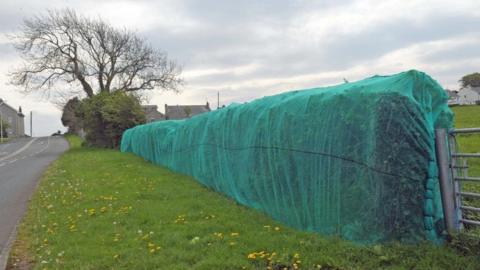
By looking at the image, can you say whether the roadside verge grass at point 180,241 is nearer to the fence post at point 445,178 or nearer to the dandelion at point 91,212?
the dandelion at point 91,212

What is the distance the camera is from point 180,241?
6098 mm

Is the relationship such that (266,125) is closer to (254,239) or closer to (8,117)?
(254,239)

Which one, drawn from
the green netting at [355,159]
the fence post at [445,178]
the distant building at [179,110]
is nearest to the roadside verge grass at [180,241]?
the green netting at [355,159]

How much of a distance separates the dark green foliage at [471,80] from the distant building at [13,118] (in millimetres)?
101785

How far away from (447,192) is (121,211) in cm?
559

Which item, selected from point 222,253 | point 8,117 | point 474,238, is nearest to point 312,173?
point 222,253

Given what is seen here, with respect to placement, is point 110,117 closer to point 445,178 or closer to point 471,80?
point 445,178

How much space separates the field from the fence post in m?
0.42

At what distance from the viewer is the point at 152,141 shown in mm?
20250

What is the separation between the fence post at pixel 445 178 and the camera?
5.16 meters

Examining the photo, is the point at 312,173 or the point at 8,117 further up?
the point at 8,117

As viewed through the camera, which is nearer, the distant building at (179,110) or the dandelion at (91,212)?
the dandelion at (91,212)

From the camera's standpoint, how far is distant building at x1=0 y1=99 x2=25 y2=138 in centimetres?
10219

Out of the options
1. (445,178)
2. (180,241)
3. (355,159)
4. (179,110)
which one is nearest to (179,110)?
(179,110)
